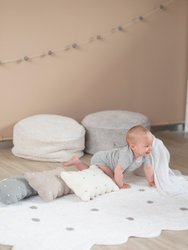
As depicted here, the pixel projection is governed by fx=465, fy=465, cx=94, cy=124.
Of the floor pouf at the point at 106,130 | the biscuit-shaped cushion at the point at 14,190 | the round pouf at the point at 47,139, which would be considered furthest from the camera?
the floor pouf at the point at 106,130

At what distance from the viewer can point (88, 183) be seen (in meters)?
2.69

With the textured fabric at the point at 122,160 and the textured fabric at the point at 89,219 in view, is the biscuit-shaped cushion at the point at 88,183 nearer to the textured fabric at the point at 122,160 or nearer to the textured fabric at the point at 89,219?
the textured fabric at the point at 89,219

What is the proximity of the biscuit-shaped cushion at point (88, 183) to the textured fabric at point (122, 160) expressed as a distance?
5.6 inches

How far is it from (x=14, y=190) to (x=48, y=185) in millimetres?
195

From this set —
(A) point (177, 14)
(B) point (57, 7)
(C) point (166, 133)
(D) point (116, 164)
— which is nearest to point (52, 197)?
(D) point (116, 164)

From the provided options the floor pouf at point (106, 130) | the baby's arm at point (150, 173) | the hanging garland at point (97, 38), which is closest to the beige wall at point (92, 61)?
the hanging garland at point (97, 38)

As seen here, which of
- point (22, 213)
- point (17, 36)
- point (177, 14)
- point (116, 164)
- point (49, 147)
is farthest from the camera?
point (177, 14)

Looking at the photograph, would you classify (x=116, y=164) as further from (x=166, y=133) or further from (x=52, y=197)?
(x=166, y=133)

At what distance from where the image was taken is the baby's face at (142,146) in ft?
9.19

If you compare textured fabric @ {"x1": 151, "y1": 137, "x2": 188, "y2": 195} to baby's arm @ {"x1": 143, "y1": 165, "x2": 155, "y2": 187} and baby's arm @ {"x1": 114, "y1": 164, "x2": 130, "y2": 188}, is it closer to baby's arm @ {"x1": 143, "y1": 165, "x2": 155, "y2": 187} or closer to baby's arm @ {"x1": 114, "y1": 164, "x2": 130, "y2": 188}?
A: baby's arm @ {"x1": 143, "y1": 165, "x2": 155, "y2": 187}

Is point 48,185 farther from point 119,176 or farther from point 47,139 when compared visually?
point 47,139

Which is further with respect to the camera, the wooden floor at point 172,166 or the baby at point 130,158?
the baby at point 130,158

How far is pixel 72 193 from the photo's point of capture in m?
2.76

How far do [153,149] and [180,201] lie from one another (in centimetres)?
39
